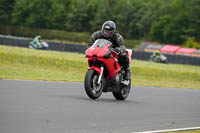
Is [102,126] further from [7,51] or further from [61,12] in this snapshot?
[61,12]

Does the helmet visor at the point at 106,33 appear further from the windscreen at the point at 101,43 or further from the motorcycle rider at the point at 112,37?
the windscreen at the point at 101,43

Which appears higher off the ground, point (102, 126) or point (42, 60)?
point (102, 126)

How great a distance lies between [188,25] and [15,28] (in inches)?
1371

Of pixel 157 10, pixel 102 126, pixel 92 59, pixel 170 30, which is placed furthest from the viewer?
pixel 157 10

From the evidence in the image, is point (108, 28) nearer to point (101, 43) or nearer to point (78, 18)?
point (101, 43)

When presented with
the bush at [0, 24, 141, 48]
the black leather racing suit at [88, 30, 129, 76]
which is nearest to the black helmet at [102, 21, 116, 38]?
the black leather racing suit at [88, 30, 129, 76]

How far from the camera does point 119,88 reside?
35.2ft

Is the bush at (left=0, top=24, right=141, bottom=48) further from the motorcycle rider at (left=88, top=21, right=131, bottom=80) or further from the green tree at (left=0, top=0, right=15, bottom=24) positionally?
the motorcycle rider at (left=88, top=21, right=131, bottom=80)

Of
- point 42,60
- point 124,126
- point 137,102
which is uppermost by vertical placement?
point 124,126

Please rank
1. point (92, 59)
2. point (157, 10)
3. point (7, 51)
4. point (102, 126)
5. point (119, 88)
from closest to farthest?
point (102, 126), point (92, 59), point (119, 88), point (7, 51), point (157, 10)

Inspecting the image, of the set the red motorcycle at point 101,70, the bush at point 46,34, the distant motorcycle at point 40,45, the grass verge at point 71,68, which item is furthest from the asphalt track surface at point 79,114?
the bush at point 46,34

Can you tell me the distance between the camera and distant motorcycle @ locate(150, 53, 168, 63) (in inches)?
1432

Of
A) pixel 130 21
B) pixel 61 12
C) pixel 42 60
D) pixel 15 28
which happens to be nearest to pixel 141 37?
pixel 130 21

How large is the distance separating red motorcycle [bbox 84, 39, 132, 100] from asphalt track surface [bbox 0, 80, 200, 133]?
320mm
